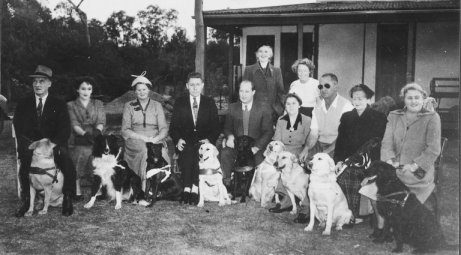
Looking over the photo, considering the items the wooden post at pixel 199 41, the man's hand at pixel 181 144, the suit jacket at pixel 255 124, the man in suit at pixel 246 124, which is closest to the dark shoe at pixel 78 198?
the man's hand at pixel 181 144

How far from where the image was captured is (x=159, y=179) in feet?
19.3

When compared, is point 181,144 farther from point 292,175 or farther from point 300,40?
point 300,40

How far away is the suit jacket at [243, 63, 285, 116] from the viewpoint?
724 cm

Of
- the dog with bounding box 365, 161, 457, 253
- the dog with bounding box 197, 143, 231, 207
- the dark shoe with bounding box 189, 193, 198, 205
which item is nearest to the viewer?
the dog with bounding box 365, 161, 457, 253

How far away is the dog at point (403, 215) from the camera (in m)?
3.98

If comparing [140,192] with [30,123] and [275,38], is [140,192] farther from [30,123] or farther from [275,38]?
[275,38]

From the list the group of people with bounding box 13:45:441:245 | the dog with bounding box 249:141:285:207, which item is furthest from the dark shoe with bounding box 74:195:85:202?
the dog with bounding box 249:141:285:207

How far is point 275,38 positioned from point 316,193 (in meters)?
10.5

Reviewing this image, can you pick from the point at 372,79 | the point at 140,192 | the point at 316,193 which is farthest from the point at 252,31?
the point at 316,193

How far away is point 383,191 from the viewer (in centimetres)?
430

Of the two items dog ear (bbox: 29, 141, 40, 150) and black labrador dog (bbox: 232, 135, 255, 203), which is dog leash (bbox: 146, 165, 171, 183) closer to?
black labrador dog (bbox: 232, 135, 255, 203)

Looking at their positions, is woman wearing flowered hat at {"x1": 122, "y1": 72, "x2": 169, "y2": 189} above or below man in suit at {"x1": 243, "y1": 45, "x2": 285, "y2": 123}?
below

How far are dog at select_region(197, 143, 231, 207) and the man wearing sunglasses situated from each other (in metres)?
1.18

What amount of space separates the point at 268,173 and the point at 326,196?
1.20 metres
